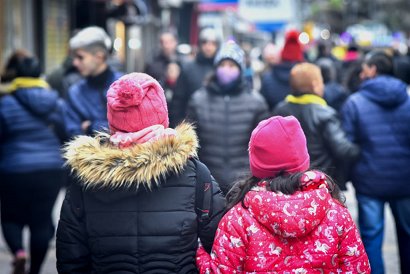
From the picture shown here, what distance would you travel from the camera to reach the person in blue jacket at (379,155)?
20.0 ft

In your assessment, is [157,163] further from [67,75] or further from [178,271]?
[67,75]

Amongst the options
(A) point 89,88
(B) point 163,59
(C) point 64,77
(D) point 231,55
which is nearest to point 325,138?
(D) point 231,55

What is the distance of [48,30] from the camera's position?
15.0 metres

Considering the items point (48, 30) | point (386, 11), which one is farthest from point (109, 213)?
point (386, 11)

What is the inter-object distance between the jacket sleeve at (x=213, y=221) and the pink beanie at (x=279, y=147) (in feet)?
0.72

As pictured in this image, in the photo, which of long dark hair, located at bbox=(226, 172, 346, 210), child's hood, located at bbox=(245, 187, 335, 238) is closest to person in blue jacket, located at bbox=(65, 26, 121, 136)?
long dark hair, located at bbox=(226, 172, 346, 210)

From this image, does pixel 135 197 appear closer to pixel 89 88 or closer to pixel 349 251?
pixel 349 251

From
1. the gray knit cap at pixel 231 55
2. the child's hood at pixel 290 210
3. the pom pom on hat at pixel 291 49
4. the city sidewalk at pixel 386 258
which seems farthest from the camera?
the pom pom on hat at pixel 291 49

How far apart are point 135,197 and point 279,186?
0.61 metres

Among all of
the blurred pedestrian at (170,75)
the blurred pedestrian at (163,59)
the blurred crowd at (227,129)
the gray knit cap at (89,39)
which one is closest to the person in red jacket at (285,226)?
the blurred crowd at (227,129)

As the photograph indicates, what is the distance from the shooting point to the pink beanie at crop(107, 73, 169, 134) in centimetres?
359

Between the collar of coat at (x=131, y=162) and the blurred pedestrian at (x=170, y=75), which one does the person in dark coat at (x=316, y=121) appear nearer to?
the collar of coat at (x=131, y=162)

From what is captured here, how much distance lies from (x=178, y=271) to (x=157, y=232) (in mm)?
191

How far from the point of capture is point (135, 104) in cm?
360
